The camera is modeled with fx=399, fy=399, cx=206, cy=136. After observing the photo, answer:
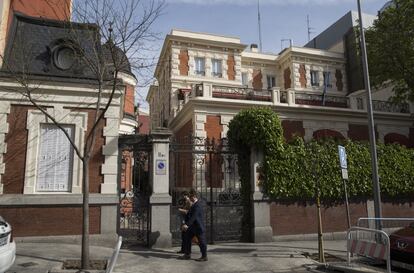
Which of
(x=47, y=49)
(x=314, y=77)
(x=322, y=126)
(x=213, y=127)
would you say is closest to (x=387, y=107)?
(x=322, y=126)

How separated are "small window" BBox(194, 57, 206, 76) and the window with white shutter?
2251 cm

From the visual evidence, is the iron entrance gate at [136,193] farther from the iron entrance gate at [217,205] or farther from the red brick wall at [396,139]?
the red brick wall at [396,139]

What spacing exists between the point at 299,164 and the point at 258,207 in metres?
2.11

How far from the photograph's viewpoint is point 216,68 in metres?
33.4

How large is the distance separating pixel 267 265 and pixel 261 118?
4762mm

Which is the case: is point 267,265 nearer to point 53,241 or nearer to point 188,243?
point 188,243

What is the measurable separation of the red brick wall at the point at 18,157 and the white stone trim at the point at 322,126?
1559 centimetres

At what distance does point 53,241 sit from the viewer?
10695 millimetres

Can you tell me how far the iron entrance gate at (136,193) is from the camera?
11594mm

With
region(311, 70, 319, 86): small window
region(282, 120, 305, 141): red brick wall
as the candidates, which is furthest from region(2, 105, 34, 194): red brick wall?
region(311, 70, 319, 86): small window

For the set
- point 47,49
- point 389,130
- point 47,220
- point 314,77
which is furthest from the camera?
point 314,77

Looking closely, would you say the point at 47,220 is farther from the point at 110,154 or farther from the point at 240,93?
the point at 240,93

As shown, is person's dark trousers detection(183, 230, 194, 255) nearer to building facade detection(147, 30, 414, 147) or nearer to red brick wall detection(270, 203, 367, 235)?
red brick wall detection(270, 203, 367, 235)

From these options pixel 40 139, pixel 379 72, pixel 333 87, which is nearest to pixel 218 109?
pixel 379 72
